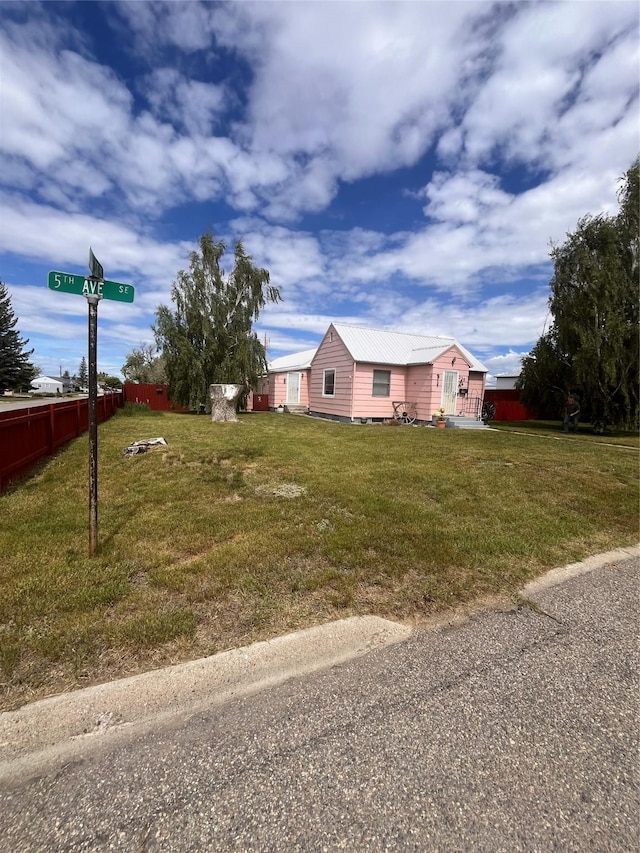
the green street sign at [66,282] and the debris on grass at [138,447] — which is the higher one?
the green street sign at [66,282]

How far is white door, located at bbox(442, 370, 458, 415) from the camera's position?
1675cm

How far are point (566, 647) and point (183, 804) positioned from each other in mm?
2241

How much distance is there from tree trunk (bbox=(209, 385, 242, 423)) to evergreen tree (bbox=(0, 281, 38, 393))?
129 ft

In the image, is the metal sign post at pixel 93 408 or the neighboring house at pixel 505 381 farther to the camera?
the neighboring house at pixel 505 381

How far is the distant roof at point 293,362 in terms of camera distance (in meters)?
23.3

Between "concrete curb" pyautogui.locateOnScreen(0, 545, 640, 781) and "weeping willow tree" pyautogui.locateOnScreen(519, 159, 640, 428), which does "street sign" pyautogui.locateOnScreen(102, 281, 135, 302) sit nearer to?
"concrete curb" pyautogui.locateOnScreen(0, 545, 640, 781)

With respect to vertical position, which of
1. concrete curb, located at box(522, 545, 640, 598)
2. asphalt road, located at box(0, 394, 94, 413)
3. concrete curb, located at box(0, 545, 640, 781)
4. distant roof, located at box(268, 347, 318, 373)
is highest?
distant roof, located at box(268, 347, 318, 373)

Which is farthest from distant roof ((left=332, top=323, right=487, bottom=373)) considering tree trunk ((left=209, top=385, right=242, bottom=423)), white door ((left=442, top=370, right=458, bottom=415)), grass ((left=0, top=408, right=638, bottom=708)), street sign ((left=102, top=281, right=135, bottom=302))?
street sign ((left=102, top=281, right=135, bottom=302))

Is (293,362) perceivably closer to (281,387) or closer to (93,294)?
(281,387)

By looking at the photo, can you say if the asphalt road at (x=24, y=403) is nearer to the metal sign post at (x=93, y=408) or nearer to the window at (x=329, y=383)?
the metal sign post at (x=93, y=408)

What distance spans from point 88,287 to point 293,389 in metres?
20.4

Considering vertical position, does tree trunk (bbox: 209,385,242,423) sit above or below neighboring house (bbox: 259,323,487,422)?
below

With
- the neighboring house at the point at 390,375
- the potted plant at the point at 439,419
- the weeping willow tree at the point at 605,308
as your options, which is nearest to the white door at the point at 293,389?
the neighboring house at the point at 390,375

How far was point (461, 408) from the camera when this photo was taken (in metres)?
17.2
